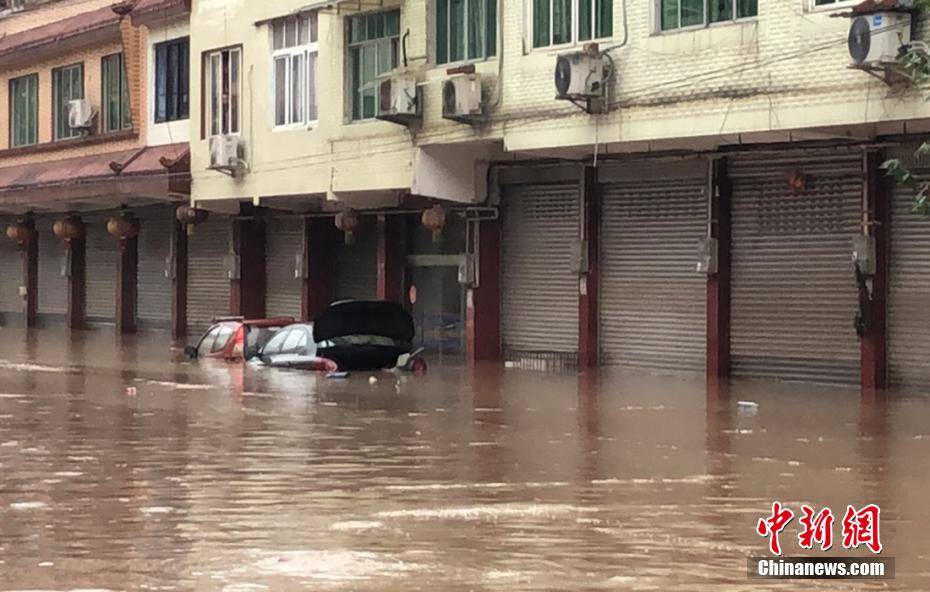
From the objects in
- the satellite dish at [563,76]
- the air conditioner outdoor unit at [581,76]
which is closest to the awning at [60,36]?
the satellite dish at [563,76]

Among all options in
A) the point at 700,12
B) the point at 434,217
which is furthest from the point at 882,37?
the point at 434,217

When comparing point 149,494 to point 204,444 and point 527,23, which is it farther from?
point 527,23

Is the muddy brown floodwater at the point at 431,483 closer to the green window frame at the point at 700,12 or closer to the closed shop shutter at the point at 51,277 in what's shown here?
the green window frame at the point at 700,12

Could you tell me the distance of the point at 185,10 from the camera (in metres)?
28.6

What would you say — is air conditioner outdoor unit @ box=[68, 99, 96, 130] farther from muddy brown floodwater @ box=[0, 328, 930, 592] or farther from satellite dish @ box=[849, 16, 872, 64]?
satellite dish @ box=[849, 16, 872, 64]

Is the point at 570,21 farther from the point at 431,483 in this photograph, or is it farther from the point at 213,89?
the point at 431,483

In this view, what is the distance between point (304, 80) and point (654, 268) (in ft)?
25.1

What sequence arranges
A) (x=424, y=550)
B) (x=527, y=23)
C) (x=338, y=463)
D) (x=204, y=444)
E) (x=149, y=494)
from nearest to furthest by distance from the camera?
(x=424, y=550) < (x=149, y=494) < (x=338, y=463) < (x=204, y=444) < (x=527, y=23)

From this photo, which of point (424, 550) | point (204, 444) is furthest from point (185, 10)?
point (424, 550)

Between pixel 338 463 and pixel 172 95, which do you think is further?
pixel 172 95

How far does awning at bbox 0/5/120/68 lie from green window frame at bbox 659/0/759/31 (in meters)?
15.9

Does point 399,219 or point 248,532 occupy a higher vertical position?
point 399,219

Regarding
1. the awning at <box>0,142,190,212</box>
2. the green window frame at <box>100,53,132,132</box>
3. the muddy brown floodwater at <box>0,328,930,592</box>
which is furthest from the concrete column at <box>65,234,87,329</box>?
the muddy brown floodwater at <box>0,328,930,592</box>

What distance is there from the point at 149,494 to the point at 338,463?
193 centimetres
